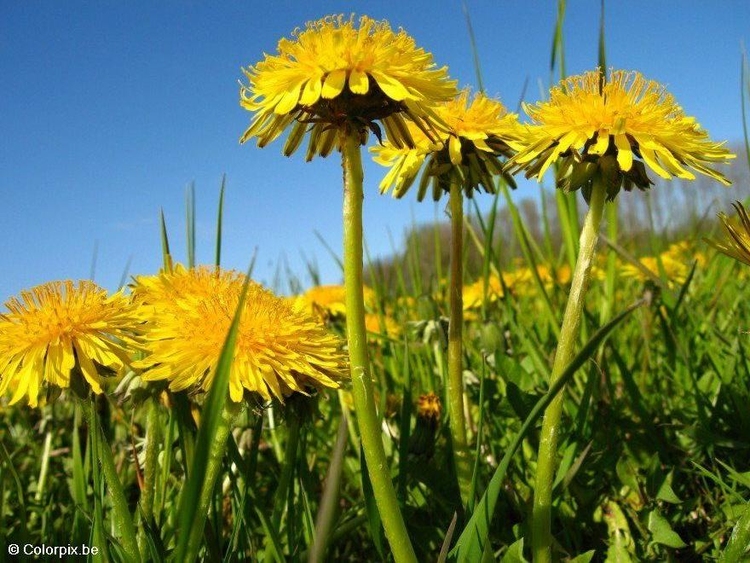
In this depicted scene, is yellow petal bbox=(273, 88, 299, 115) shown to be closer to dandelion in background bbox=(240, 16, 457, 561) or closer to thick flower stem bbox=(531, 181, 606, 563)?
dandelion in background bbox=(240, 16, 457, 561)

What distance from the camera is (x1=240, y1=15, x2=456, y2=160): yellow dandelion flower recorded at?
3.41 ft

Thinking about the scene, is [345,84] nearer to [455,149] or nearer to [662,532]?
[455,149]

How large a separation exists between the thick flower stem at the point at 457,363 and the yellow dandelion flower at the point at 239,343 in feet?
0.79

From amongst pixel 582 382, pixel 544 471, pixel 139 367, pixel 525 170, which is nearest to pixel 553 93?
pixel 525 170

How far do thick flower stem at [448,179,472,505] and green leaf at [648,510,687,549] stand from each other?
42cm

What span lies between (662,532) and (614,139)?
0.84m

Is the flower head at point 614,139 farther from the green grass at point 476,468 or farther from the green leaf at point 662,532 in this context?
the green leaf at point 662,532

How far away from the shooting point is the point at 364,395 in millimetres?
960

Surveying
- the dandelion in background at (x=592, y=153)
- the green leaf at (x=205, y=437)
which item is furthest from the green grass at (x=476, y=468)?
the green leaf at (x=205, y=437)

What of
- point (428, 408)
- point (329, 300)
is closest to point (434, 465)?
point (428, 408)

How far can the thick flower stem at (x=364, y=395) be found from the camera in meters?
0.97

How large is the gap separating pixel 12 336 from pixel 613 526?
140cm

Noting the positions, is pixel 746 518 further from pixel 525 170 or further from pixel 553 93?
pixel 553 93

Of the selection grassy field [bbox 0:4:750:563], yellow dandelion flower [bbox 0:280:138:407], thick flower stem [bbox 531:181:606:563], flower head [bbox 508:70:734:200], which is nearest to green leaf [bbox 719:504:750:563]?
grassy field [bbox 0:4:750:563]
